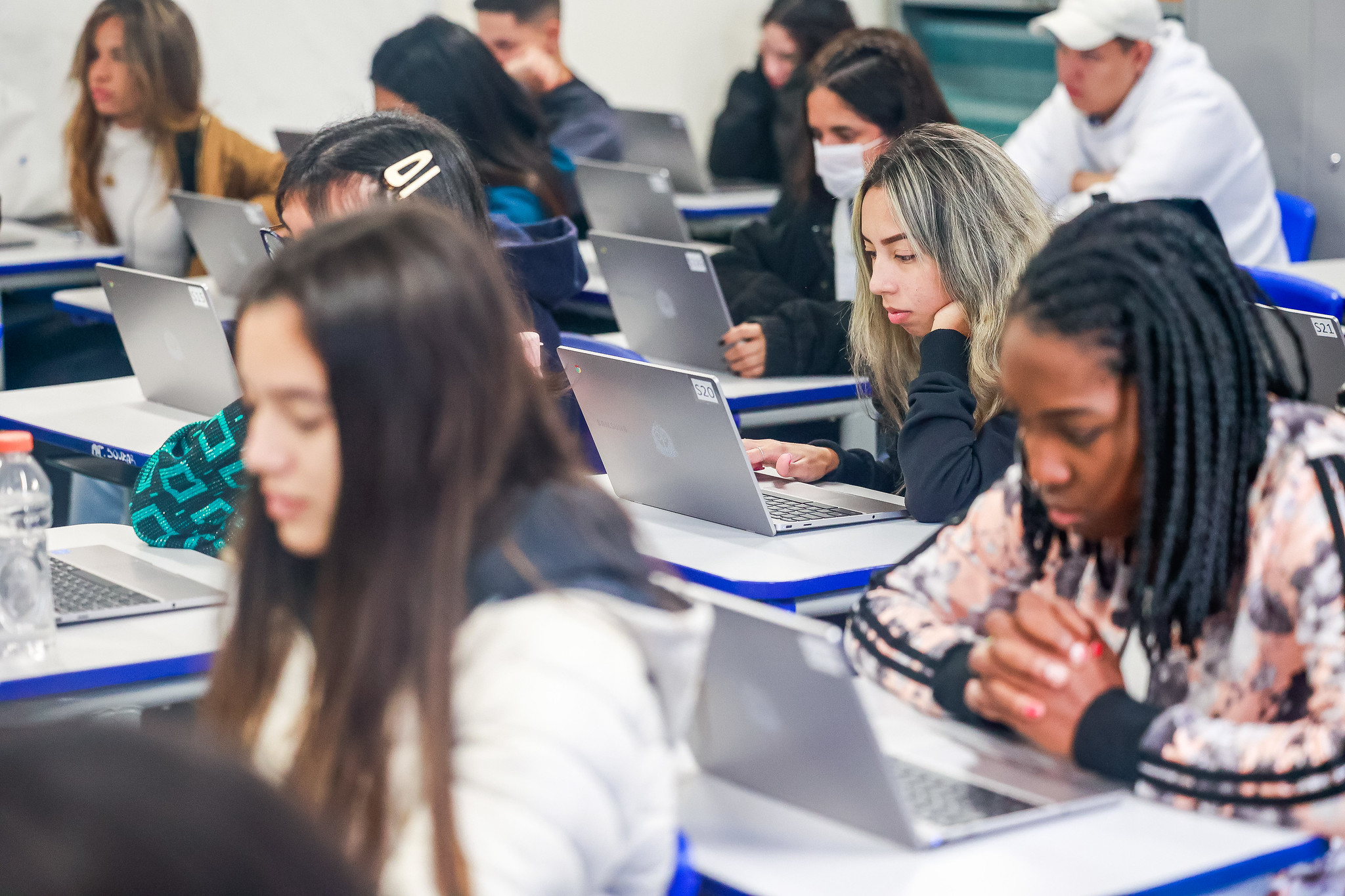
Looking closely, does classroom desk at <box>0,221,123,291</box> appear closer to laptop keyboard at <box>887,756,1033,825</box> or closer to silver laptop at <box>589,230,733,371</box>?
silver laptop at <box>589,230,733,371</box>

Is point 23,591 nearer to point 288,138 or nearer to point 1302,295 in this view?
point 1302,295

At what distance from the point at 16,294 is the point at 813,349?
2.38m

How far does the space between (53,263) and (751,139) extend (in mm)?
2667

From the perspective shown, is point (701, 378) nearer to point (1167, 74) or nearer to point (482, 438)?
point (482, 438)

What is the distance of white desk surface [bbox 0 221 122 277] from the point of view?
13.9 feet

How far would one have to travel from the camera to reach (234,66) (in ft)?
19.2

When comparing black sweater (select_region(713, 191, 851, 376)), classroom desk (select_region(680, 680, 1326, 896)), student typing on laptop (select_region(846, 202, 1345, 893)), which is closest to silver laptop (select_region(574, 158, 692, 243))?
black sweater (select_region(713, 191, 851, 376))

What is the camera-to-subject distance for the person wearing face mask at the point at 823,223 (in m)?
3.22

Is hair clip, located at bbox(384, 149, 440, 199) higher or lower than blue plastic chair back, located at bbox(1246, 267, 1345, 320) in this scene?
higher

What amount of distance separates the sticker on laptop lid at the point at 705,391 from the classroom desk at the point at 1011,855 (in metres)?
0.81

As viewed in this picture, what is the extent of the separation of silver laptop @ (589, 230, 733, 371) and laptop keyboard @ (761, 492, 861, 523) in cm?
79

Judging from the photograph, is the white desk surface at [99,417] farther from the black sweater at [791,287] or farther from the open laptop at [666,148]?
the open laptop at [666,148]

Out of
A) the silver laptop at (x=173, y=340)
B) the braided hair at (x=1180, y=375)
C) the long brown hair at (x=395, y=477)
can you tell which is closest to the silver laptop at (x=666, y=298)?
the silver laptop at (x=173, y=340)

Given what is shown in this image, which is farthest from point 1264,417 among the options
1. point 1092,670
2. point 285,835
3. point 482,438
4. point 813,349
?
point 813,349
